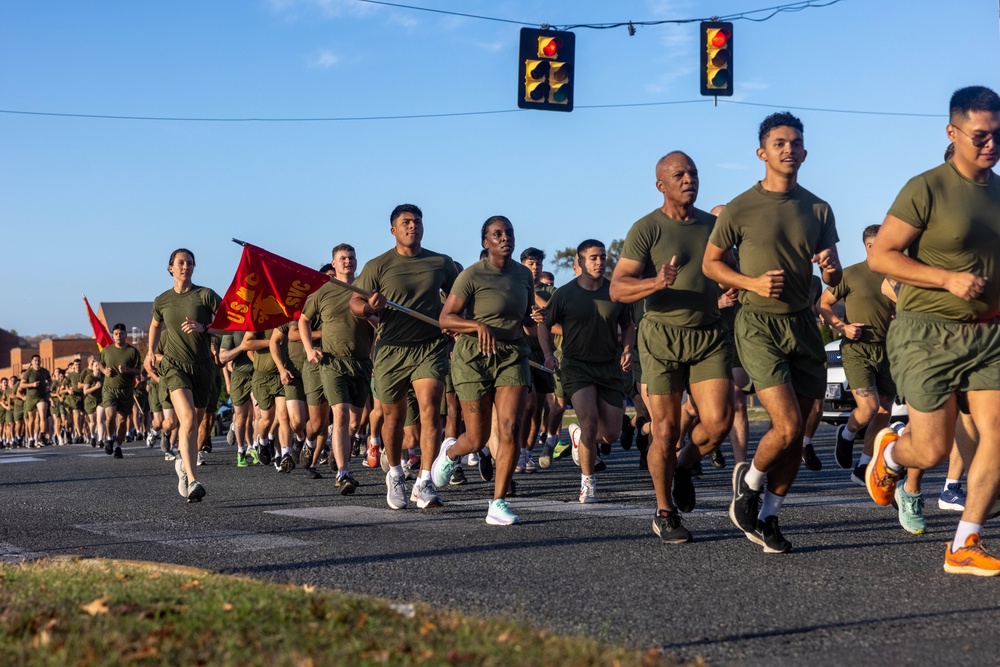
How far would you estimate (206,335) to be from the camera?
37.1 feet

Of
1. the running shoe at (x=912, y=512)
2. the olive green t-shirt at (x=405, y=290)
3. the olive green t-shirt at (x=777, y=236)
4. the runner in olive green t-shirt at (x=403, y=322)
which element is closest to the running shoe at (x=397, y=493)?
the runner in olive green t-shirt at (x=403, y=322)

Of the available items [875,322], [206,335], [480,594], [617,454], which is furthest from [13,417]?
[480,594]

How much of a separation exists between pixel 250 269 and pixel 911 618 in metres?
9.61

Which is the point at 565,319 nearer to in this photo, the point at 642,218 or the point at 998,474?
the point at 642,218

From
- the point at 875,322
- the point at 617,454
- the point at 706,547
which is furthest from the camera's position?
the point at 617,454

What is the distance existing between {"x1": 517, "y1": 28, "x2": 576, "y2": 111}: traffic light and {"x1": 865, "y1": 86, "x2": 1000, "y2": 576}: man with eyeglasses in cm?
1105

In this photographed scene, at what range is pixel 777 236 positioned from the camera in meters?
7.05

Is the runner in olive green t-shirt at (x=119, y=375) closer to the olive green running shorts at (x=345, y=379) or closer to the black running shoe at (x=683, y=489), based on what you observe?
the olive green running shorts at (x=345, y=379)

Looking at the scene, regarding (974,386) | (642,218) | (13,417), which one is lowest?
(13,417)

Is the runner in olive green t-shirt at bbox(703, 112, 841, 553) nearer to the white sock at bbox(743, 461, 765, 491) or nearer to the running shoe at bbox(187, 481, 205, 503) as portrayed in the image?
the white sock at bbox(743, 461, 765, 491)

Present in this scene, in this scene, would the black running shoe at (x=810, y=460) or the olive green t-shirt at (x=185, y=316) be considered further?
the black running shoe at (x=810, y=460)

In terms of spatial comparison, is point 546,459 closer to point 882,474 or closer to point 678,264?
point 678,264

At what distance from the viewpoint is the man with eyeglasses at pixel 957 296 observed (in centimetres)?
603

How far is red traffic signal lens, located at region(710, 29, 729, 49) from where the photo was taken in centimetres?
1750
